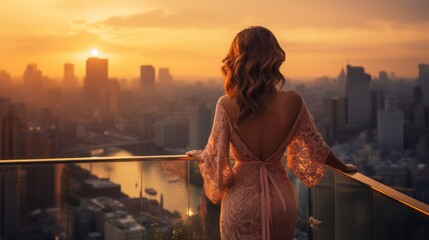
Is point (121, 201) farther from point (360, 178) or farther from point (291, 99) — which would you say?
point (291, 99)

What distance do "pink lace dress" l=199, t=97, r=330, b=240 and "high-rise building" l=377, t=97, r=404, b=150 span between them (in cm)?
1610

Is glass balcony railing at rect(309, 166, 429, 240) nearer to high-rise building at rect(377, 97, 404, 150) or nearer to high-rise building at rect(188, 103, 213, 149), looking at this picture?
high-rise building at rect(188, 103, 213, 149)

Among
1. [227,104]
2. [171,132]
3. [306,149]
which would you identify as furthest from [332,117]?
[227,104]

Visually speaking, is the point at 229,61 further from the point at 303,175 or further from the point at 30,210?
the point at 30,210

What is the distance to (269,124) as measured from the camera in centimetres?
246

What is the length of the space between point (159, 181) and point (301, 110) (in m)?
1.67

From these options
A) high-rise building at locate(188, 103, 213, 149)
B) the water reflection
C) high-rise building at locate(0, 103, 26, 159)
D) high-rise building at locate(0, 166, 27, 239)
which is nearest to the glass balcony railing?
the water reflection

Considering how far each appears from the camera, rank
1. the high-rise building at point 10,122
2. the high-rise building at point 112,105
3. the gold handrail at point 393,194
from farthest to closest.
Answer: the high-rise building at point 112,105 → the high-rise building at point 10,122 → the gold handrail at point 393,194

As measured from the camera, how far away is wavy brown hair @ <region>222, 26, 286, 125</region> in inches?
93.5

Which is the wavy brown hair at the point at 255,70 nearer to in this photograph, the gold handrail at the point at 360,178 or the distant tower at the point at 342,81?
the gold handrail at the point at 360,178

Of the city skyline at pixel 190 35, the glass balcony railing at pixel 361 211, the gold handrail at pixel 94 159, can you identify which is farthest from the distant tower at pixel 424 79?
the gold handrail at pixel 94 159

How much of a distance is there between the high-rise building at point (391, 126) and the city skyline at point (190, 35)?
7.92ft

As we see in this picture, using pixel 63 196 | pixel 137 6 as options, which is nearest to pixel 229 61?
pixel 63 196

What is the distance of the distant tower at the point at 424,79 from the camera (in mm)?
18319
